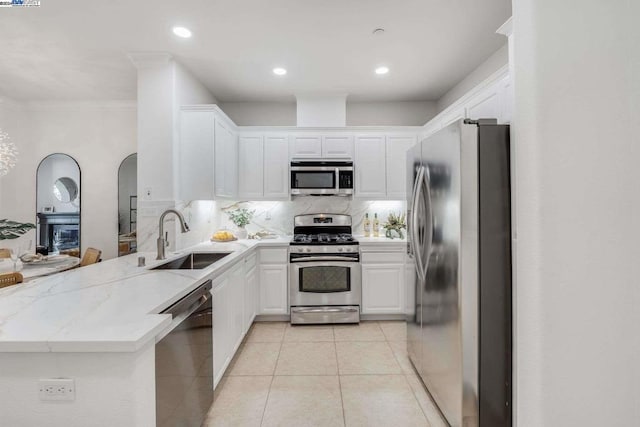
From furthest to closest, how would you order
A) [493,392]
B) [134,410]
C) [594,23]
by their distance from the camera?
[493,392], [594,23], [134,410]

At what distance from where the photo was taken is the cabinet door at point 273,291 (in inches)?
145

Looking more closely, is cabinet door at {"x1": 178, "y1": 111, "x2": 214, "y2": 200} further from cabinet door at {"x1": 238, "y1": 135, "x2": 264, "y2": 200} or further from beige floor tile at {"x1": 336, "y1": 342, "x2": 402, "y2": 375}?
beige floor tile at {"x1": 336, "y1": 342, "x2": 402, "y2": 375}

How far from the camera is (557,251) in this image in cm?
116

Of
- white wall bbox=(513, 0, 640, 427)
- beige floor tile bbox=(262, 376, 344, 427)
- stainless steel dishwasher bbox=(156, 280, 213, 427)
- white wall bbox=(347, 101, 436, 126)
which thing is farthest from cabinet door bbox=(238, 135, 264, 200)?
white wall bbox=(513, 0, 640, 427)

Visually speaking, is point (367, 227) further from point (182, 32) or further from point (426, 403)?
point (182, 32)

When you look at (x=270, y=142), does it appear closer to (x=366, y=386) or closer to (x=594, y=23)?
(x=366, y=386)

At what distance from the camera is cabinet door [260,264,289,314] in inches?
145

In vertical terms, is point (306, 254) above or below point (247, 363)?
above

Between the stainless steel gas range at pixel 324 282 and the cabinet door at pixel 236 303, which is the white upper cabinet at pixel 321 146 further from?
the cabinet door at pixel 236 303

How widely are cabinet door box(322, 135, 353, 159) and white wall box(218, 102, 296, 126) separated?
688 mm

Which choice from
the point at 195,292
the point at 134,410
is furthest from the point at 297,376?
the point at 134,410

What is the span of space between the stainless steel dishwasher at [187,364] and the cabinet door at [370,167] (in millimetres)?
2667

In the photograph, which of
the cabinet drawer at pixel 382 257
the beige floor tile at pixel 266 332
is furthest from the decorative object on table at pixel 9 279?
the cabinet drawer at pixel 382 257

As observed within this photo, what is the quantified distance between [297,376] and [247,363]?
1.67ft
